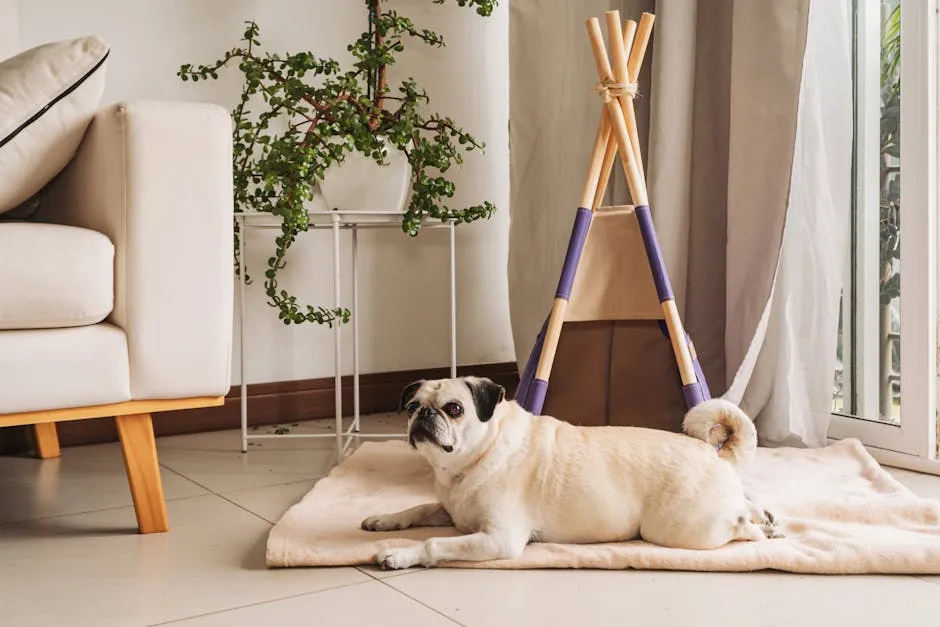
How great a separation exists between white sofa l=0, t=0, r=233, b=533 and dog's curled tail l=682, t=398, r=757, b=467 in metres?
0.81

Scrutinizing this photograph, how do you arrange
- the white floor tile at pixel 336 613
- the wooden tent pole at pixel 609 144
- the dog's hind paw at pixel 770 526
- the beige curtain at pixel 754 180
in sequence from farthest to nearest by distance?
the beige curtain at pixel 754 180 → the wooden tent pole at pixel 609 144 → the dog's hind paw at pixel 770 526 → the white floor tile at pixel 336 613

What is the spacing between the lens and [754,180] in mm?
2088

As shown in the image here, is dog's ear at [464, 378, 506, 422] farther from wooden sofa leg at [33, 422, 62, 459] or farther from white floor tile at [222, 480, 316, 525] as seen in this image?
wooden sofa leg at [33, 422, 62, 459]

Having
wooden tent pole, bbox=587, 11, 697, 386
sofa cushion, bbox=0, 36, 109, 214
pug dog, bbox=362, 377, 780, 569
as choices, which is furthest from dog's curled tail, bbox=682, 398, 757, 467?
sofa cushion, bbox=0, 36, 109, 214

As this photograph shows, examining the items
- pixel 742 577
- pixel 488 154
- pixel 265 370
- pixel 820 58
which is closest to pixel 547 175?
pixel 488 154

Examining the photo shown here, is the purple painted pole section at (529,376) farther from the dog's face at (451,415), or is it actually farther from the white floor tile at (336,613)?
the white floor tile at (336,613)

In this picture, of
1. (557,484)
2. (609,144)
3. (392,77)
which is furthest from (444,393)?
(392,77)

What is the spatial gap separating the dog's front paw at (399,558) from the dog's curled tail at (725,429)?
50 centimetres

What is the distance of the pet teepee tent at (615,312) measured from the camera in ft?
6.03

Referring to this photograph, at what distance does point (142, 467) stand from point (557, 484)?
0.70m

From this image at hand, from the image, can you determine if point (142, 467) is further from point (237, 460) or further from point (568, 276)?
point (568, 276)

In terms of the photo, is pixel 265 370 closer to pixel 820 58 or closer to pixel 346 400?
pixel 346 400

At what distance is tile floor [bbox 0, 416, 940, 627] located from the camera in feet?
3.88

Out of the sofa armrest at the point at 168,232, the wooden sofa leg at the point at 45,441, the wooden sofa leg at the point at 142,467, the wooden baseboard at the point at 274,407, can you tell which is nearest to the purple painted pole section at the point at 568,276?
the sofa armrest at the point at 168,232
